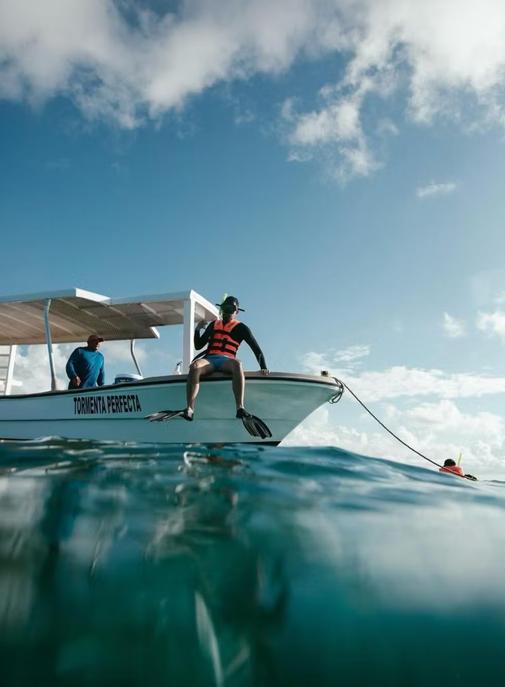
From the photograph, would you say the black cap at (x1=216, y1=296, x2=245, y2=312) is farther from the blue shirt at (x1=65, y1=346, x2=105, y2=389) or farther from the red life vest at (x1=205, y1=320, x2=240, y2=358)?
the blue shirt at (x1=65, y1=346, x2=105, y2=389)

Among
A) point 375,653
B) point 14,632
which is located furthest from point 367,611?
point 14,632

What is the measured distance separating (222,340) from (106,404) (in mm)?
2231

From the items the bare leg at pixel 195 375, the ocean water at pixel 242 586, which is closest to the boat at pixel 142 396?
the bare leg at pixel 195 375

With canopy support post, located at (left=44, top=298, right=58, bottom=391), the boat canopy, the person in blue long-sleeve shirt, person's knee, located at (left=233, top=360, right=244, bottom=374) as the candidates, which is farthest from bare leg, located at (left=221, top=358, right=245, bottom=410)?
canopy support post, located at (left=44, top=298, right=58, bottom=391)

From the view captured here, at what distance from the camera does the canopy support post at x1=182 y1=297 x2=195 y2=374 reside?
7.28 meters

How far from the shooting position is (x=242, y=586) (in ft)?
5.04

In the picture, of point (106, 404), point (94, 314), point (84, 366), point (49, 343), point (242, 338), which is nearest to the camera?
point (242, 338)

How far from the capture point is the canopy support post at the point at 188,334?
286 inches

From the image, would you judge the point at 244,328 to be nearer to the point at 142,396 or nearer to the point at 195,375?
the point at 195,375

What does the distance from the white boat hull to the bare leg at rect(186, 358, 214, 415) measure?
167mm

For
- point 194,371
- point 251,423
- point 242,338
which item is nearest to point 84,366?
point 194,371

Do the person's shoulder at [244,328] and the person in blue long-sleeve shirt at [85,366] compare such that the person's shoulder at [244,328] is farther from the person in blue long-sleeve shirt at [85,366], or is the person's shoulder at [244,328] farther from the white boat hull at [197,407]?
the person in blue long-sleeve shirt at [85,366]

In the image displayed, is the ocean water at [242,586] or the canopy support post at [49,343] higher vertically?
the canopy support post at [49,343]

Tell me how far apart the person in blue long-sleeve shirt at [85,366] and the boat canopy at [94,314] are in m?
0.95
